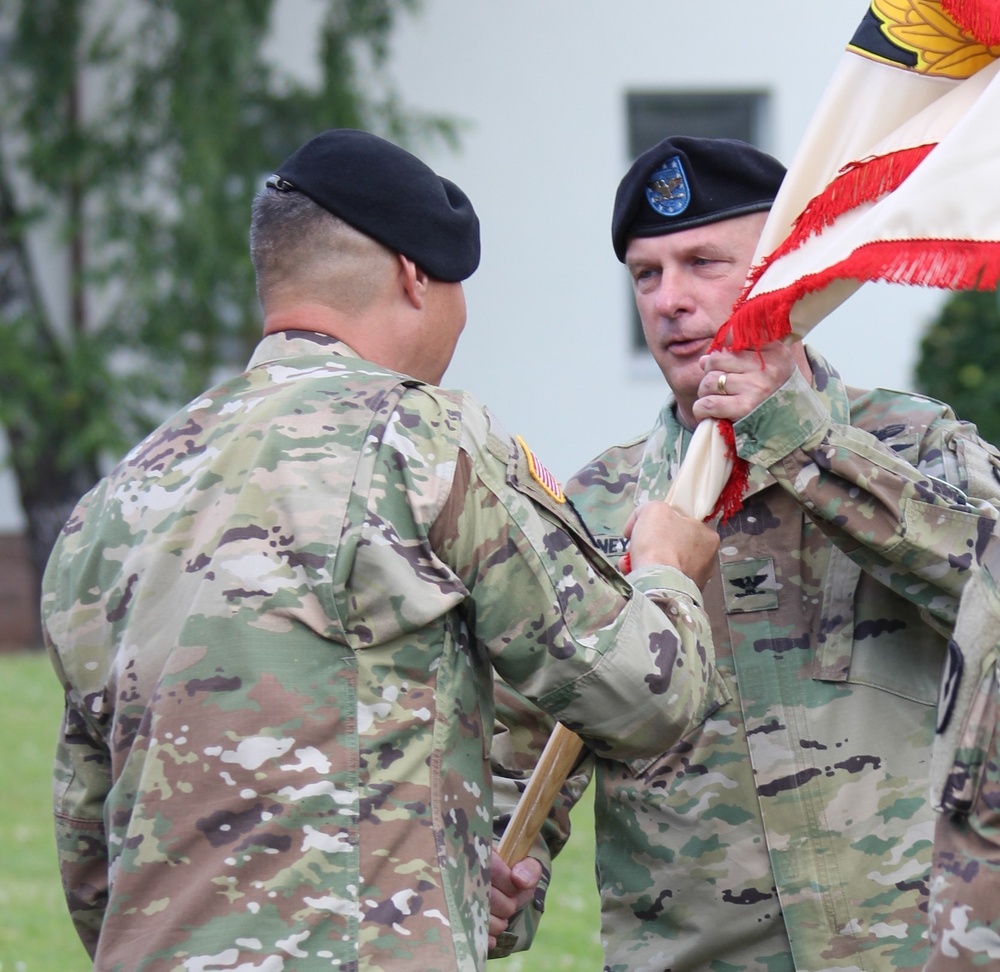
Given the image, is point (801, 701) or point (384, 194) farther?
point (801, 701)

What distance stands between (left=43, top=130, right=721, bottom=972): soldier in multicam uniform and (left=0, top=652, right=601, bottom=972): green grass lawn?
3.46m

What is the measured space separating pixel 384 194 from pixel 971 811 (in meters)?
1.28

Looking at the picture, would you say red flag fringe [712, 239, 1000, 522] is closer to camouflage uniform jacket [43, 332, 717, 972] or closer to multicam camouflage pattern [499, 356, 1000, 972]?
multicam camouflage pattern [499, 356, 1000, 972]

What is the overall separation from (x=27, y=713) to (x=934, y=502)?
7.68 metres

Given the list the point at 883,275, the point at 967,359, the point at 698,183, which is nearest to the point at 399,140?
the point at 967,359

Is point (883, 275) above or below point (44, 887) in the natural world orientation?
above

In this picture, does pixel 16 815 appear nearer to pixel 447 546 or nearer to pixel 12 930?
pixel 12 930

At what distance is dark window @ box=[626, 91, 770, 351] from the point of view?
512 inches

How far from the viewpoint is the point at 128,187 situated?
1255 cm

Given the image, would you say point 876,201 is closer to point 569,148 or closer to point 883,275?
point 883,275

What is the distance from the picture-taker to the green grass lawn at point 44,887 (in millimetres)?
5594

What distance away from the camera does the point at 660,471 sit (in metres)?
3.07

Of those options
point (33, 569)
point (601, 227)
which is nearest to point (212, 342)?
point (33, 569)

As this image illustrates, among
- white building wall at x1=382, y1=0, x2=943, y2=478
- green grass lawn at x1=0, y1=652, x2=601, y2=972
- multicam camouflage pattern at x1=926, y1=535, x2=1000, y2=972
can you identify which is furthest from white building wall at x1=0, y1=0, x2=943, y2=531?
multicam camouflage pattern at x1=926, y1=535, x2=1000, y2=972
